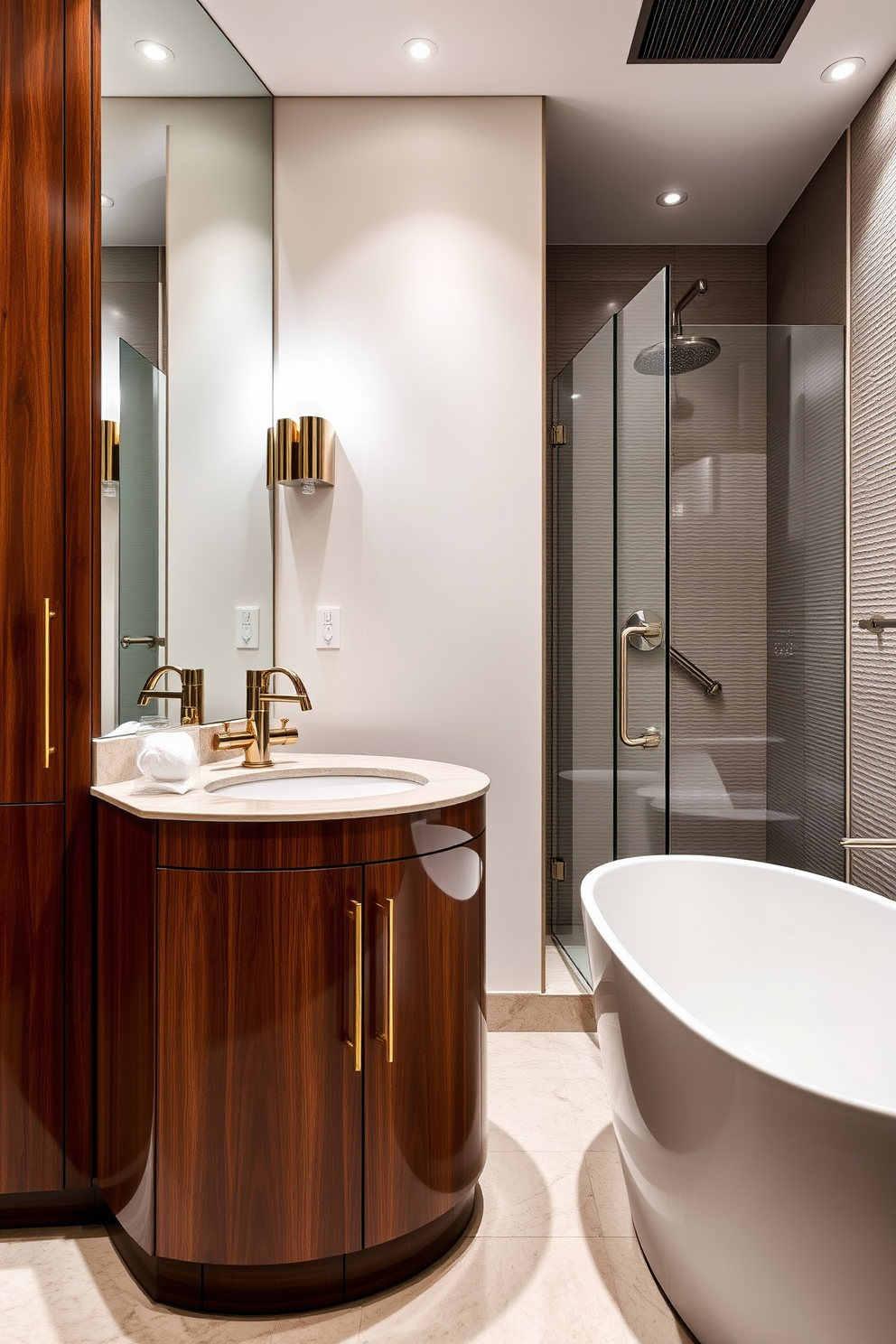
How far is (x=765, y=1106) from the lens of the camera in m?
1.00

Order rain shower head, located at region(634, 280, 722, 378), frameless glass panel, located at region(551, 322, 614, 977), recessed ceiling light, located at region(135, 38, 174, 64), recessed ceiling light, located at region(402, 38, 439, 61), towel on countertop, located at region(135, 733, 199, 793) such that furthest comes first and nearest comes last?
rain shower head, located at region(634, 280, 722, 378) → frameless glass panel, located at region(551, 322, 614, 977) → recessed ceiling light, located at region(402, 38, 439, 61) → recessed ceiling light, located at region(135, 38, 174, 64) → towel on countertop, located at region(135, 733, 199, 793)

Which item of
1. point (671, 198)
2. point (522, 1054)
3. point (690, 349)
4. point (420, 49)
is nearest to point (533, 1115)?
point (522, 1054)

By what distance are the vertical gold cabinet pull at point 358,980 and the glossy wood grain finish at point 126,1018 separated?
0.33m

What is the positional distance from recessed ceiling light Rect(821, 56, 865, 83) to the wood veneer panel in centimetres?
188

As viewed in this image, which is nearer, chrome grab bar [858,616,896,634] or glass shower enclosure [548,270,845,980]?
chrome grab bar [858,616,896,634]

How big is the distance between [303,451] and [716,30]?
150cm

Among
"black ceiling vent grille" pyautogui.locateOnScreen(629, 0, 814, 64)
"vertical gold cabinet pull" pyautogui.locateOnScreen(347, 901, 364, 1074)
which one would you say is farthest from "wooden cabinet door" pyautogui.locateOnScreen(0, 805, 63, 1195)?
"black ceiling vent grille" pyautogui.locateOnScreen(629, 0, 814, 64)

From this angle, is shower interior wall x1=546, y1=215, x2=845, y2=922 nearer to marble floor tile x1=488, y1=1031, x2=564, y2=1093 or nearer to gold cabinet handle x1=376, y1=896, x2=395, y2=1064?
marble floor tile x1=488, y1=1031, x2=564, y2=1093

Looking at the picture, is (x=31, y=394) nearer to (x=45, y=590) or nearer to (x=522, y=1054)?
(x=45, y=590)

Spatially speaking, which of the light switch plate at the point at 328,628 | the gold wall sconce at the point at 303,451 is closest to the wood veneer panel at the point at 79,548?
the gold wall sconce at the point at 303,451

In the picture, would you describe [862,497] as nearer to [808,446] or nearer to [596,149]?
[808,446]

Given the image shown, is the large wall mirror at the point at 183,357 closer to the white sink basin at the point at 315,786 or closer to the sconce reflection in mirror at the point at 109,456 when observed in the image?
the sconce reflection in mirror at the point at 109,456

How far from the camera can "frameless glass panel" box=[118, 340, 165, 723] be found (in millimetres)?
1721

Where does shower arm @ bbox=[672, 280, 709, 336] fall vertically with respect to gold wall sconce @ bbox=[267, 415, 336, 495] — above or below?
above
